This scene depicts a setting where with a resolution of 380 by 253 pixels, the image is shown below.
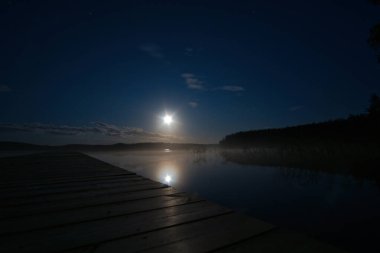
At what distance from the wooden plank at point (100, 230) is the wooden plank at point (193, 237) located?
5.1 inches

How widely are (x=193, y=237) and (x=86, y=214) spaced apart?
56.1 inches

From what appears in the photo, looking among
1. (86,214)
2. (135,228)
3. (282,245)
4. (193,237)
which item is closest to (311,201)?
(282,245)

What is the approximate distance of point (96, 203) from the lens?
2.93m

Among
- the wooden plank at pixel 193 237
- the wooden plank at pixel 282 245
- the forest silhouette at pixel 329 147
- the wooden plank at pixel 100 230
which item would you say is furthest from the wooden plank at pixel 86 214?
the forest silhouette at pixel 329 147

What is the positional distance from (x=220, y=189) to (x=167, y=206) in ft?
17.6

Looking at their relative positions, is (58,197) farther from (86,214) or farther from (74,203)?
(86,214)

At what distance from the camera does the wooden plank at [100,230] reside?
1.68 meters

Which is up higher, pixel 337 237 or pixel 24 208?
pixel 24 208

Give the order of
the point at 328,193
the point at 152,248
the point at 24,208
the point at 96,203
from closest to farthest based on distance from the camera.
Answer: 1. the point at 152,248
2. the point at 24,208
3. the point at 96,203
4. the point at 328,193

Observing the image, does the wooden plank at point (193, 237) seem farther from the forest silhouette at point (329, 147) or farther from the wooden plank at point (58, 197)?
the forest silhouette at point (329, 147)

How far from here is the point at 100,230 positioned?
195cm

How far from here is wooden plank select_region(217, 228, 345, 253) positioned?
→ 1457 mm

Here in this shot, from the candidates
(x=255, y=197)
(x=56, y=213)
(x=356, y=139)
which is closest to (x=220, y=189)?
(x=255, y=197)

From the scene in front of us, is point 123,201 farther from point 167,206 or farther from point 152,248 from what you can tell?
point 152,248
